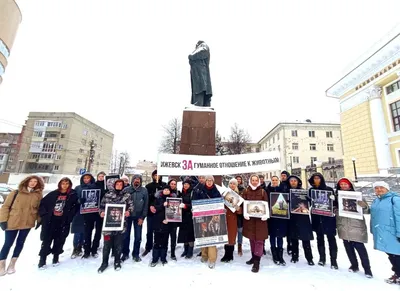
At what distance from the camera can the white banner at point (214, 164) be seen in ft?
16.3

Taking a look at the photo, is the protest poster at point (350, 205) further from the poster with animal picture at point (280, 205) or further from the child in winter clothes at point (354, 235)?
the poster with animal picture at point (280, 205)

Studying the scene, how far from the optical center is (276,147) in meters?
43.5

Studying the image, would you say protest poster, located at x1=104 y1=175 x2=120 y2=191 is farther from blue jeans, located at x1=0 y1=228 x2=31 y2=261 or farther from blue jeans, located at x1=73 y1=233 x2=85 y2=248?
blue jeans, located at x1=0 y1=228 x2=31 y2=261

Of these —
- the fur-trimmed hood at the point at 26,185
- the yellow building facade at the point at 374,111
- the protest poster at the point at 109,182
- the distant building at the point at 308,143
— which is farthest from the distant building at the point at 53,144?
the yellow building facade at the point at 374,111

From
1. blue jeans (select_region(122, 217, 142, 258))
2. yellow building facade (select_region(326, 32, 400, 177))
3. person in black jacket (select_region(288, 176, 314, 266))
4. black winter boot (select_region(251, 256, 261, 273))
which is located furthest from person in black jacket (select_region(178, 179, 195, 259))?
yellow building facade (select_region(326, 32, 400, 177))

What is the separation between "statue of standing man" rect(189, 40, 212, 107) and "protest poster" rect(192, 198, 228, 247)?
550cm

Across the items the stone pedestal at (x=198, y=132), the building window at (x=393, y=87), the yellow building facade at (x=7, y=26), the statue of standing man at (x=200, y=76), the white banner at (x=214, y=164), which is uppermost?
the yellow building facade at (x=7, y=26)

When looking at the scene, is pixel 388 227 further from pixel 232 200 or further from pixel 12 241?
pixel 12 241

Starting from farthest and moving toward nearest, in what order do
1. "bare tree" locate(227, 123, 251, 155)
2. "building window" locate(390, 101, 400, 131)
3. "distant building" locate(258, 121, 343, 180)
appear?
"distant building" locate(258, 121, 343, 180)
"bare tree" locate(227, 123, 251, 155)
"building window" locate(390, 101, 400, 131)

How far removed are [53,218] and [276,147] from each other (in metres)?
43.8

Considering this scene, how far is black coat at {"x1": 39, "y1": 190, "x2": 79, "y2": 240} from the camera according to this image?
4102mm

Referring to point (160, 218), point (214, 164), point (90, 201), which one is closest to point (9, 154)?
point (90, 201)

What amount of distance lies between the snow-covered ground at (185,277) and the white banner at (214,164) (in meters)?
1.98

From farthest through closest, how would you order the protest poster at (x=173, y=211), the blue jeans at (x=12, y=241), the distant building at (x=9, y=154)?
the distant building at (x=9, y=154)
the protest poster at (x=173, y=211)
the blue jeans at (x=12, y=241)
